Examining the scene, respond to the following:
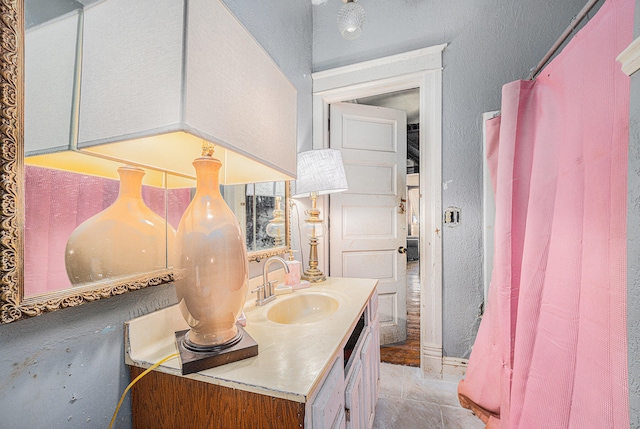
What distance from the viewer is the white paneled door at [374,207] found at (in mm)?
2061

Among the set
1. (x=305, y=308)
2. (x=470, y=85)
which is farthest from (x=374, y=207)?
(x=305, y=308)

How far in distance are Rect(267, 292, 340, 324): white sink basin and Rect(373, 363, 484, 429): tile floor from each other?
27.8 inches

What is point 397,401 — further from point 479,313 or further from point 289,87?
point 289,87

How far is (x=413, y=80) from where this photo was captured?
1810mm

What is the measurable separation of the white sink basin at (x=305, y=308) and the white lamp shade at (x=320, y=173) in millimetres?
560

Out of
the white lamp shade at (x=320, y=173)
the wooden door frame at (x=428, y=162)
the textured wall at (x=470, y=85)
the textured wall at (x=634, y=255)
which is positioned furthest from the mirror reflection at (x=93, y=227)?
the textured wall at (x=470, y=85)

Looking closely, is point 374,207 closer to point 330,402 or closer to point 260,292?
point 260,292

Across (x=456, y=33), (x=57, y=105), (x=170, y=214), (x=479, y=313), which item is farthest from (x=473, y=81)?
(x=57, y=105)

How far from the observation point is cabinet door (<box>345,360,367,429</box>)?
830 millimetres

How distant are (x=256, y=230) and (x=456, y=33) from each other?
189 centimetres

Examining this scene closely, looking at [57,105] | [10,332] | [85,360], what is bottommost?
[85,360]

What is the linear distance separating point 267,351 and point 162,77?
65cm

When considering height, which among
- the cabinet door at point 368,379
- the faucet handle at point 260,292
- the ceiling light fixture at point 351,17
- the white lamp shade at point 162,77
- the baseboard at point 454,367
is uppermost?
the ceiling light fixture at point 351,17

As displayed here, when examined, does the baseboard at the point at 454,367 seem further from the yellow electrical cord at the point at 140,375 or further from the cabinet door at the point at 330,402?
the yellow electrical cord at the point at 140,375
